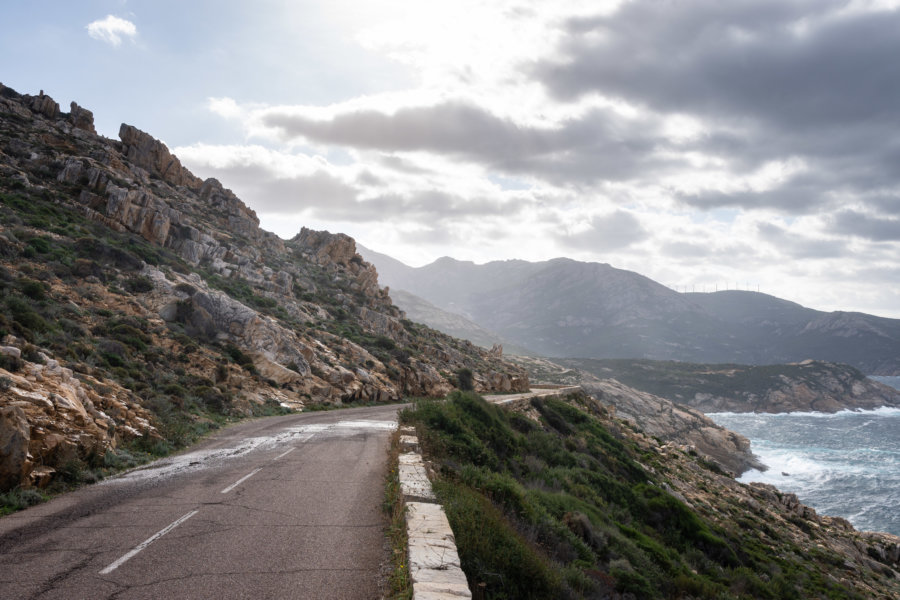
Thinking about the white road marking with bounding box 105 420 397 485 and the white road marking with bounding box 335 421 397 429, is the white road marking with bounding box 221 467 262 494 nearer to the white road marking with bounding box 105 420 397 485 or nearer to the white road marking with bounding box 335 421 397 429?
the white road marking with bounding box 105 420 397 485

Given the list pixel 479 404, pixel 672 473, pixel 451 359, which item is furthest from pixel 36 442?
pixel 451 359

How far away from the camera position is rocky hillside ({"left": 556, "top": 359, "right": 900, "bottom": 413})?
426 feet

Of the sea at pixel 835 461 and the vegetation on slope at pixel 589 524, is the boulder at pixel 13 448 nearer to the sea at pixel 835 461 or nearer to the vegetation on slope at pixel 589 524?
the vegetation on slope at pixel 589 524

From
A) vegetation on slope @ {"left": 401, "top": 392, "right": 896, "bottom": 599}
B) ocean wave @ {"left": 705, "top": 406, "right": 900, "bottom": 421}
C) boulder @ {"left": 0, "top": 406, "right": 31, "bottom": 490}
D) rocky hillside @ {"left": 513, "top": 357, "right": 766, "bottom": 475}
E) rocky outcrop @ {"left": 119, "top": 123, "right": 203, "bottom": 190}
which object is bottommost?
ocean wave @ {"left": 705, "top": 406, "right": 900, "bottom": 421}

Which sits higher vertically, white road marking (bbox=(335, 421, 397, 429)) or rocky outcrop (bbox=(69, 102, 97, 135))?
rocky outcrop (bbox=(69, 102, 97, 135))

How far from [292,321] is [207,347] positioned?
1230 cm

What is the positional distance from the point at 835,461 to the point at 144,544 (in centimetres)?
8786

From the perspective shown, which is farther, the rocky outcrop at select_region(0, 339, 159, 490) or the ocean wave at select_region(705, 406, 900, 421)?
the ocean wave at select_region(705, 406, 900, 421)

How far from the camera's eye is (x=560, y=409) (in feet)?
103

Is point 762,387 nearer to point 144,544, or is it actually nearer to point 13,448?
point 144,544

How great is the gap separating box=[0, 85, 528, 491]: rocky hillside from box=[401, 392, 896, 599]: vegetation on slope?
8.16 m

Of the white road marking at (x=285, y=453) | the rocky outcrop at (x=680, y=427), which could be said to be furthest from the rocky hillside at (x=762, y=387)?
the white road marking at (x=285, y=453)

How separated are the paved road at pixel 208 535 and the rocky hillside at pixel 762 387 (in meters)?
127

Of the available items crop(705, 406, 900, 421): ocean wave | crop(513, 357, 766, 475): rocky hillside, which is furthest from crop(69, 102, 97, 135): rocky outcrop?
crop(705, 406, 900, 421): ocean wave
